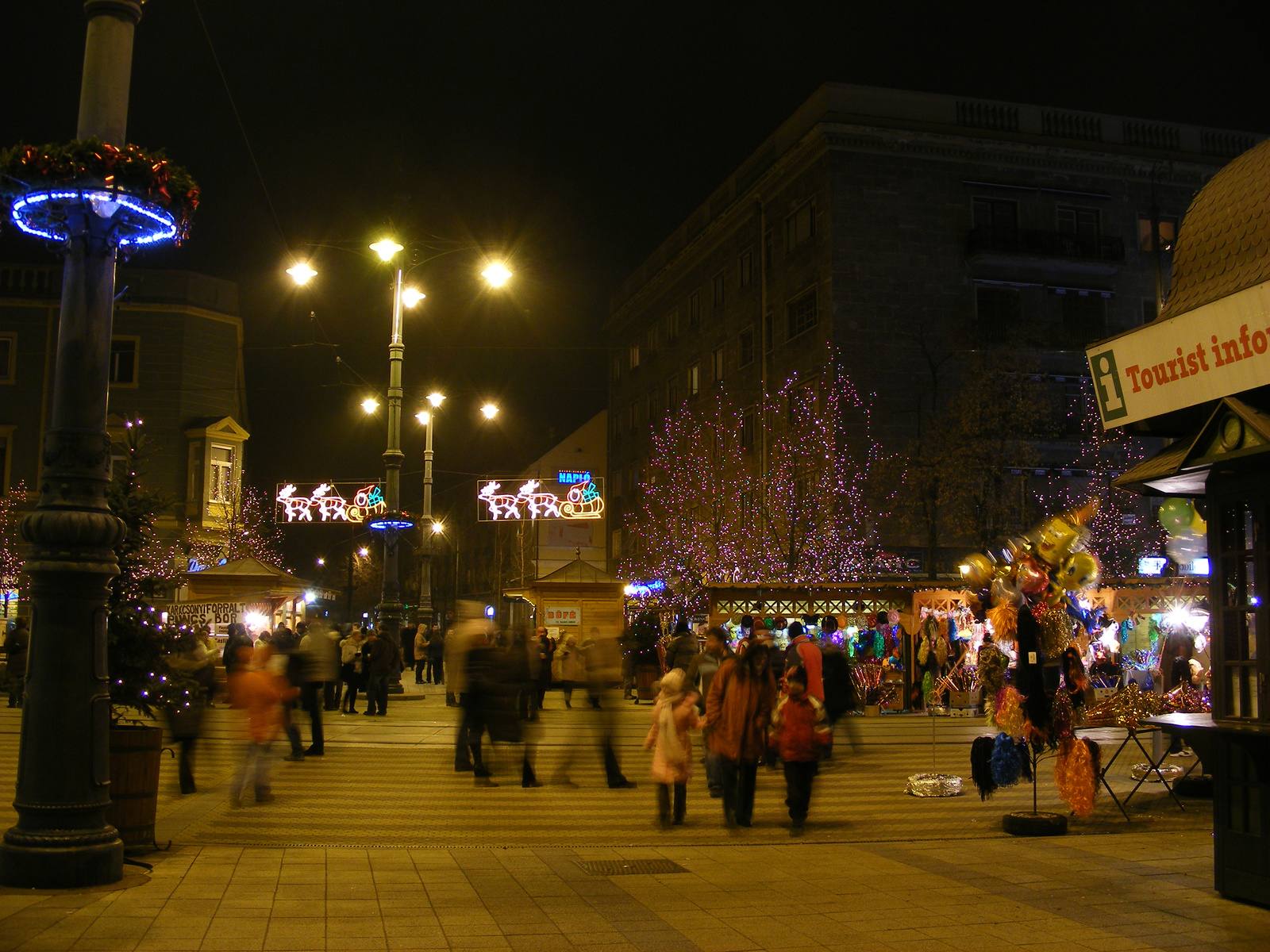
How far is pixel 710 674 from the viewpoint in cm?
1443

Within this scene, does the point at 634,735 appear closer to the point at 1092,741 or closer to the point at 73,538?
the point at 1092,741

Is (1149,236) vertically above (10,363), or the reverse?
(10,363)

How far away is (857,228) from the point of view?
3706 centimetres

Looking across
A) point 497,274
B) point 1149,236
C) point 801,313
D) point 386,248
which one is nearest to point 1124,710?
point 497,274

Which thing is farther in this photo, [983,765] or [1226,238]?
[983,765]

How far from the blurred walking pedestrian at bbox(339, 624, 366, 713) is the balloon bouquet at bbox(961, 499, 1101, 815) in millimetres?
14176

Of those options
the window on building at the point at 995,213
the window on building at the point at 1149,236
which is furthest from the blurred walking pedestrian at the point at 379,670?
the window on building at the point at 995,213

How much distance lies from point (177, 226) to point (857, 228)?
3118 centimetres

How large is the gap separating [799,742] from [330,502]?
21.1 m

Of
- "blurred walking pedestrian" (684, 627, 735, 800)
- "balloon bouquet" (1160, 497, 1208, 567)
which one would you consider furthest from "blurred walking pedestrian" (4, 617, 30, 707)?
"balloon bouquet" (1160, 497, 1208, 567)

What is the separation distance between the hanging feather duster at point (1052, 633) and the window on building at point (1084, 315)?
2895 centimetres

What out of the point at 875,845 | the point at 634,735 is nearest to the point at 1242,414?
the point at 875,845

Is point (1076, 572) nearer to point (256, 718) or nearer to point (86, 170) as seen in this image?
point (256, 718)

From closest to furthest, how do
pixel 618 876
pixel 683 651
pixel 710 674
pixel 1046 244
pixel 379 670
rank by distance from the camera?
1. pixel 618 876
2. pixel 710 674
3. pixel 683 651
4. pixel 379 670
5. pixel 1046 244
